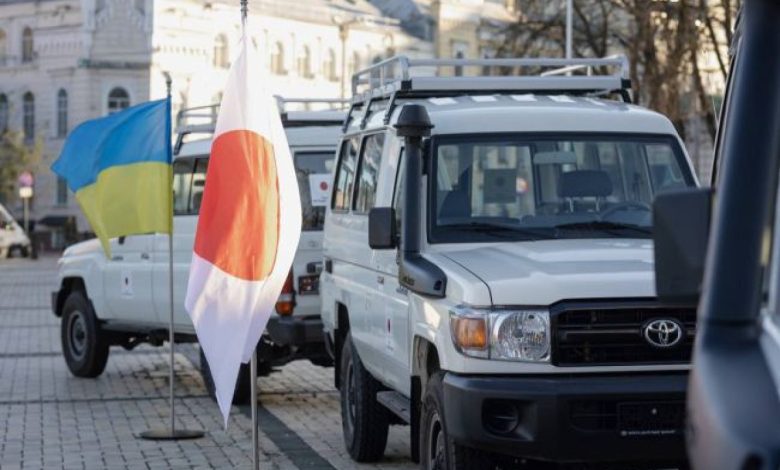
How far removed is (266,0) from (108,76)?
9.05 meters

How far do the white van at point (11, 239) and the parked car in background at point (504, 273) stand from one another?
5691 centimetres

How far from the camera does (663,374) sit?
28.5ft

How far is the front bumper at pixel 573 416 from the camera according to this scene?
8.43 m

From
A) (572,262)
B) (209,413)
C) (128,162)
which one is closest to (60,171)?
(128,162)

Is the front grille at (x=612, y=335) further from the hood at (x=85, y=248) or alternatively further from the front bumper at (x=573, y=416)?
the hood at (x=85, y=248)

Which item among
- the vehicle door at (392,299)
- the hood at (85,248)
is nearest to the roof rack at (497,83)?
the vehicle door at (392,299)

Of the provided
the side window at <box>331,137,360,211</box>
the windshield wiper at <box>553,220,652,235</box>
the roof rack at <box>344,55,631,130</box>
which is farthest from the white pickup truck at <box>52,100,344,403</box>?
the windshield wiper at <box>553,220,652,235</box>

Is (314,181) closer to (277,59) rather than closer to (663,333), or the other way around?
(663,333)

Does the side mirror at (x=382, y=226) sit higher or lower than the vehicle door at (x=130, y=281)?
higher

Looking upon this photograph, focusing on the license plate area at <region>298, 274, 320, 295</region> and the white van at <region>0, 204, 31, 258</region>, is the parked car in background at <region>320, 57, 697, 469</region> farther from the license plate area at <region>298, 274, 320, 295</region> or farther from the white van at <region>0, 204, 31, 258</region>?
the white van at <region>0, 204, 31, 258</region>

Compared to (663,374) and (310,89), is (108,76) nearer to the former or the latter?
(310,89)

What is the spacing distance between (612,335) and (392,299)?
2112mm

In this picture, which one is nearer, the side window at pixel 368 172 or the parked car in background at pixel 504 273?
the parked car in background at pixel 504 273

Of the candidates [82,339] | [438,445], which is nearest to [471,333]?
[438,445]
